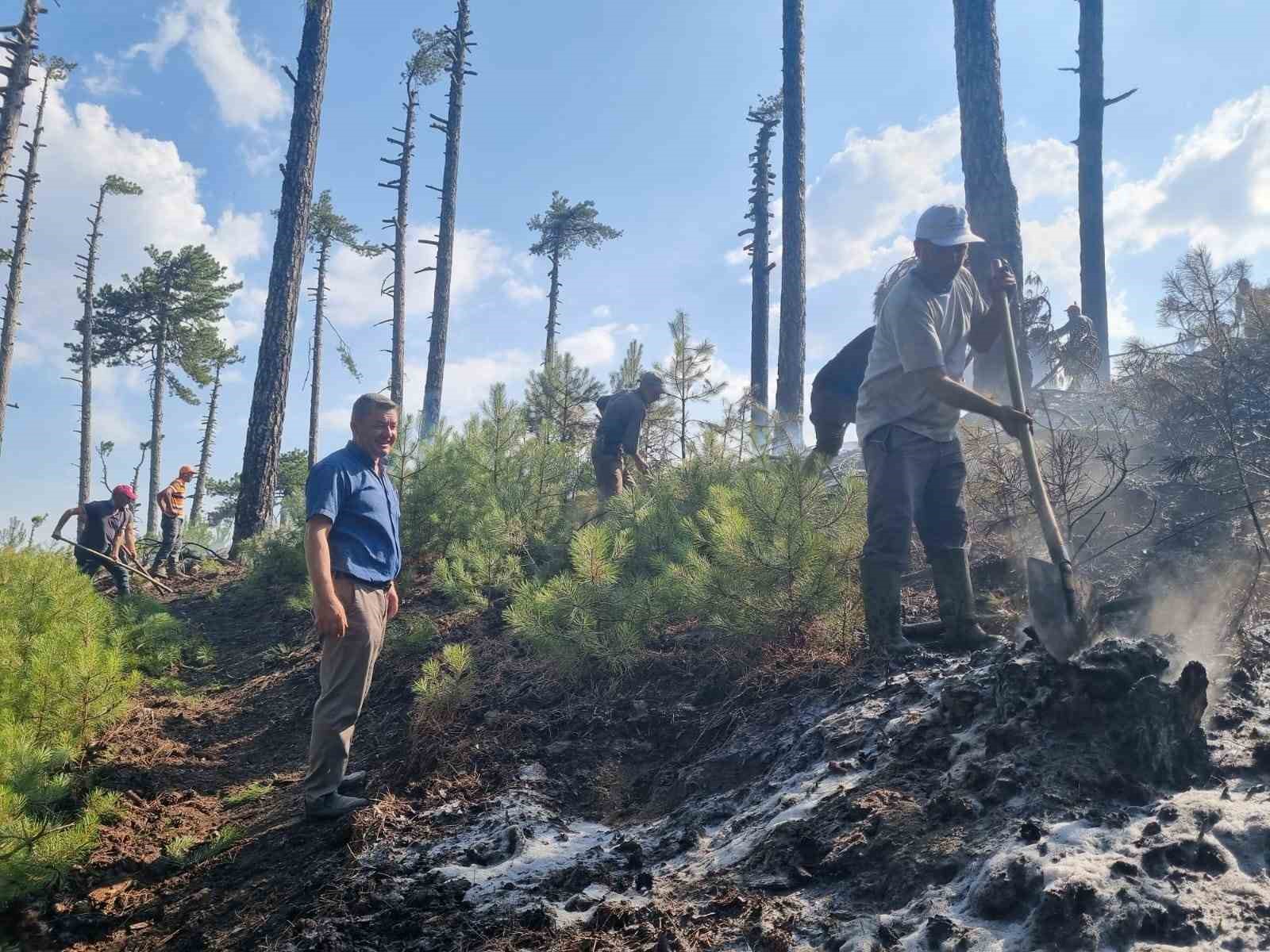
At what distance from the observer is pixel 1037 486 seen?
11.0 feet

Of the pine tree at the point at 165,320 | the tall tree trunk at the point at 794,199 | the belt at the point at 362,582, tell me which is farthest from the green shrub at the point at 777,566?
the pine tree at the point at 165,320

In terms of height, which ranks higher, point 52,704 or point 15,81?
point 15,81

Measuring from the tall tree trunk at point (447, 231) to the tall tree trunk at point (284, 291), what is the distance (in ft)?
21.5

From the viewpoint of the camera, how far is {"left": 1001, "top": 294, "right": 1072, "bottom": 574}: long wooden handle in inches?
124

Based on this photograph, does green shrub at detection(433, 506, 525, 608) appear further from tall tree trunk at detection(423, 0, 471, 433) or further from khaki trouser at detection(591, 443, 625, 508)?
tall tree trunk at detection(423, 0, 471, 433)

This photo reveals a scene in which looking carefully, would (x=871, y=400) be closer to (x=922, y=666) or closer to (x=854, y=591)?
(x=854, y=591)

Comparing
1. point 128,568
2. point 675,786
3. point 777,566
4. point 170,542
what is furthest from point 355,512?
point 170,542

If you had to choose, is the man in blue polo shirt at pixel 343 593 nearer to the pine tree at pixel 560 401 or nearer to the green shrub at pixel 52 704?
the green shrub at pixel 52 704

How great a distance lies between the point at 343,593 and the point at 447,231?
17.1m

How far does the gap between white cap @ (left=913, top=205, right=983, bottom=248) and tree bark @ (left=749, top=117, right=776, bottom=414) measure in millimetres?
12300

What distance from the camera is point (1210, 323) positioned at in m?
5.41

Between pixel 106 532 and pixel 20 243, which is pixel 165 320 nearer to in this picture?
pixel 20 243

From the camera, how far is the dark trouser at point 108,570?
926cm

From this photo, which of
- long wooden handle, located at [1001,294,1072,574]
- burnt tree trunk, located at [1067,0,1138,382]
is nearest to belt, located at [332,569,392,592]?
long wooden handle, located at [1001,294,1072,574]
